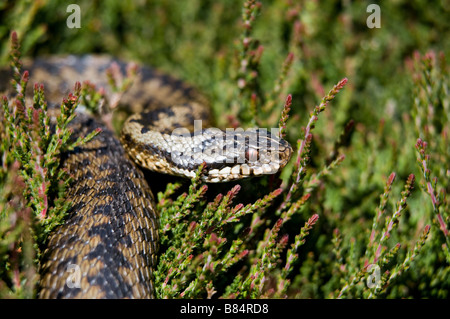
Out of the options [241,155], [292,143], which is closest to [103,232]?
[241,155]

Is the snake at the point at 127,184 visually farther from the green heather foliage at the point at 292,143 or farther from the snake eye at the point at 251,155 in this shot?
the green heather foliage at the point at 292,143

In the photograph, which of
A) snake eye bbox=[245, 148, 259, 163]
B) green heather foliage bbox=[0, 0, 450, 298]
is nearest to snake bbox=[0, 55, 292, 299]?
snake eye bbox=[245, 148, 259, 163]

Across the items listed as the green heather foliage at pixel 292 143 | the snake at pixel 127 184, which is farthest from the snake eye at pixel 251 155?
→ the green heather foliage at pixel 292 143

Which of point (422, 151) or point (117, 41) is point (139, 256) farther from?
point (117, 41)

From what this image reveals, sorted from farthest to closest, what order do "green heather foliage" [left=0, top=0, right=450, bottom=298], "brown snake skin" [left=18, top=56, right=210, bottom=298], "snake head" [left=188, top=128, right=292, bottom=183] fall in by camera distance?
"snake head" [left=188, top=128, right=292, bottom=183], "green heather foliage" [left=0, top=0, right=450, bottom=298], "brown snake skin" [left=18, top=56, right=210, bottom=298]

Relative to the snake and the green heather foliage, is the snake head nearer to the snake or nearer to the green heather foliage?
the snake

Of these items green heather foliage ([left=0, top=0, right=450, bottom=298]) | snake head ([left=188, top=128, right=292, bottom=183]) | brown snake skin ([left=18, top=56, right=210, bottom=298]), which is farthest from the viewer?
snake head ([left=188, top=128, right=292, bottom=183])
